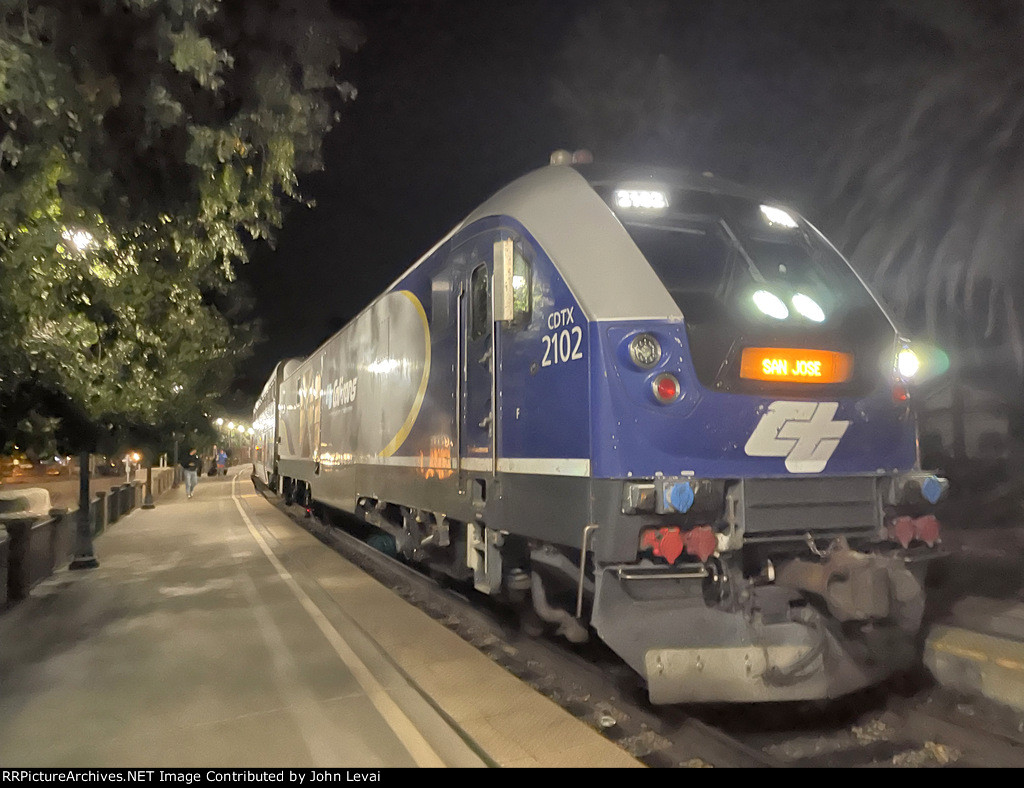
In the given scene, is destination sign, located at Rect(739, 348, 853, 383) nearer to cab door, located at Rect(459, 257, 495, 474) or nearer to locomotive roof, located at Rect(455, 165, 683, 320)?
locomotive roof, located at Rect(455, 165, 683, 320)

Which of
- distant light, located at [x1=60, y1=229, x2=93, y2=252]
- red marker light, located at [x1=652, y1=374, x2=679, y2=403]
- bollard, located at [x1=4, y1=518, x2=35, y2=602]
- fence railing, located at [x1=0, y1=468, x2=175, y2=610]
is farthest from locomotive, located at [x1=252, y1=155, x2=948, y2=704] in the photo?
bollard, located at [x1=4, y1=518, x2=35, y2=602]

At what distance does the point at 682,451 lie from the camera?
14.8 ft

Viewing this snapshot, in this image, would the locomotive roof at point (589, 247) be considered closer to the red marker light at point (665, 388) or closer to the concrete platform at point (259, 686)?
the red marker light at point (665, 388)

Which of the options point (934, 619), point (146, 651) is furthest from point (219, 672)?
point (934, 619)

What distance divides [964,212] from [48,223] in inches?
363

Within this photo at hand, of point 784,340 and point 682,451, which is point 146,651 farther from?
point 784,340

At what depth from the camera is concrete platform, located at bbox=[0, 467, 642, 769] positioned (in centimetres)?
409

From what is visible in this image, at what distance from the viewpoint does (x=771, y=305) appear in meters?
4.95

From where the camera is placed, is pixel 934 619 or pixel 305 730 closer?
pixel 305 730

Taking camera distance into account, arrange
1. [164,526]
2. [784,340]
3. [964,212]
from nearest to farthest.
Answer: [784,340], [964,212], [164,526]

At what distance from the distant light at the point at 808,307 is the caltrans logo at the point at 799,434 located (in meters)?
0.61

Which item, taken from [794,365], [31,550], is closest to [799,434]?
[794,365]

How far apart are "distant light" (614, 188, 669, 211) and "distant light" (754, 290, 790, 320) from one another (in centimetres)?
92

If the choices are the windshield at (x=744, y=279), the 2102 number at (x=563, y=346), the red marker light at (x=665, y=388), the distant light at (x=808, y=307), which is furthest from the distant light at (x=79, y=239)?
the distant light at (x=808, y=307)
